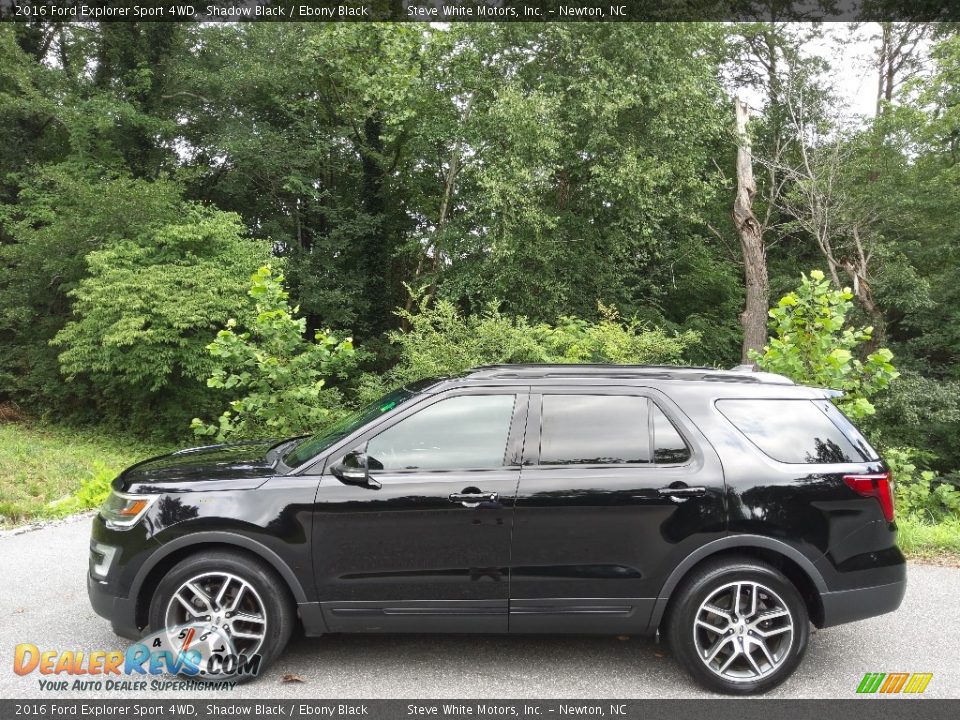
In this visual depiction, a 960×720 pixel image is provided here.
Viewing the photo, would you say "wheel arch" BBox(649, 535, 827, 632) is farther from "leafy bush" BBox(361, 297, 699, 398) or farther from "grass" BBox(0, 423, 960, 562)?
"leafy bush" BBox(361, 297, 699, 398)

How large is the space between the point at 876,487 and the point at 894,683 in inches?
42.6

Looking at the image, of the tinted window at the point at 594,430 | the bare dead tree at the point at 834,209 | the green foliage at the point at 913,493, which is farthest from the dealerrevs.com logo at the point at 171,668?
→ the bare dead tree at the point at 834,209

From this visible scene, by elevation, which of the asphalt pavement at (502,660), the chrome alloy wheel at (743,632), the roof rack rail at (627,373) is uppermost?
the roof rack rail at (627,373)

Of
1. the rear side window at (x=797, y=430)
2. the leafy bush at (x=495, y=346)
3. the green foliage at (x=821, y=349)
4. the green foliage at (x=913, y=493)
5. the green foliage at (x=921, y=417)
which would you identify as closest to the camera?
the rear side window at (x=797, y=430)

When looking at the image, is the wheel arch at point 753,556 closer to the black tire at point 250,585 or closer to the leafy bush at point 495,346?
the black tire at point 250,585

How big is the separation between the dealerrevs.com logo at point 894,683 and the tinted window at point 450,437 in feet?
7.73

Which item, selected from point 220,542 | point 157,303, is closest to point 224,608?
point 220,542

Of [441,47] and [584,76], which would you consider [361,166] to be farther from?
[584,76]

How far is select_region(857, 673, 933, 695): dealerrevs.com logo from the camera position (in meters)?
3.74

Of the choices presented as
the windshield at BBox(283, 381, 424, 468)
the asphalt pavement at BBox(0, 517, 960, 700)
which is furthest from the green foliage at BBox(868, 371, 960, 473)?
the windshield at BBox(283, 381, 424, 468)

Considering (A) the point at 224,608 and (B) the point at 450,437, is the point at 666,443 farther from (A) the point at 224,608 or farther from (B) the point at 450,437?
(A) the point at 224,608

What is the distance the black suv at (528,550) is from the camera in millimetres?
3709

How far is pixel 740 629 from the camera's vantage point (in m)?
3.70

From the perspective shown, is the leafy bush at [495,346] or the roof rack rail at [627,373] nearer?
the roof rack rail at [627,373]
